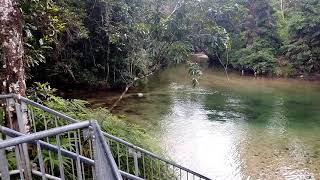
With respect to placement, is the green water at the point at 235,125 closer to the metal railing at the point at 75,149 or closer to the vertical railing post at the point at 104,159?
the metal railing at the point at 75,149

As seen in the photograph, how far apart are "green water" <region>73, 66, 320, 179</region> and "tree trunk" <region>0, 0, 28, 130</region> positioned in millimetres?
5146

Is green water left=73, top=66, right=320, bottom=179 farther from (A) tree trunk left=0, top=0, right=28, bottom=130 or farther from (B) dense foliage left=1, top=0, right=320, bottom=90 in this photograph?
(A) tree trunk left=0, top=0, right=28, bottom=130

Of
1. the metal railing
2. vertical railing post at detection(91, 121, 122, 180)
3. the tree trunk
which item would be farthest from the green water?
vertical railing post at detection(91, 121, 122, 180)

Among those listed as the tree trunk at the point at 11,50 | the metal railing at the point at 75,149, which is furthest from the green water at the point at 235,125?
the tree trunk at the point at 11,50

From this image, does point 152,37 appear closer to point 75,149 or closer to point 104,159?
point 75,149

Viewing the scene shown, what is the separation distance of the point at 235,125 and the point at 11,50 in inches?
349

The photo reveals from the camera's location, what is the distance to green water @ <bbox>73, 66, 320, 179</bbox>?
818 cm

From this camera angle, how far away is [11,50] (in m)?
3.51

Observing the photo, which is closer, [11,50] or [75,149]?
[11,50]

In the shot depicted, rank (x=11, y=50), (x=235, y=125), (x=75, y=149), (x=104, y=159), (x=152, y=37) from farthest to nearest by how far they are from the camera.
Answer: (x=235, y=125)
(x=152, y=37)
(x=75, y=149)
(x=11, y=50)
(x=104, y=159)

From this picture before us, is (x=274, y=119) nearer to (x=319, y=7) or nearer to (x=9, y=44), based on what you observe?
(x=9, y=44)

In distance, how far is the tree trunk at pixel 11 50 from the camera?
3.44m

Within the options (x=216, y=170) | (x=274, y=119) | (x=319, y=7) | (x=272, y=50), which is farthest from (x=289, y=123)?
(x=272, y=50)

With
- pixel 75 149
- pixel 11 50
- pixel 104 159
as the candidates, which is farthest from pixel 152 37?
pixel 104 159
